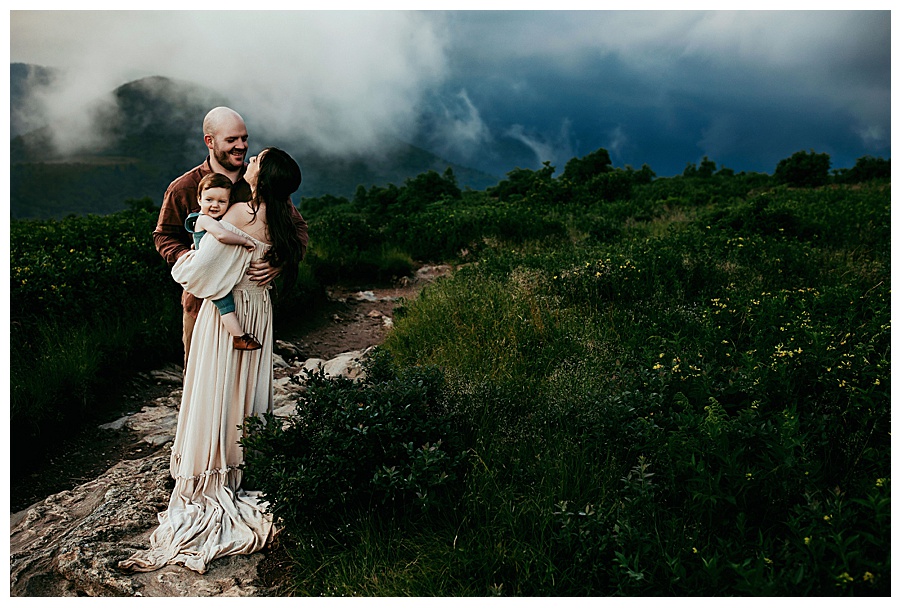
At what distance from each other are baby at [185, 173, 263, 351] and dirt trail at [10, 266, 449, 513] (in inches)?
89.6

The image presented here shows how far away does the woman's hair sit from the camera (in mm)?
3201

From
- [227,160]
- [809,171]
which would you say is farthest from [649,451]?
[809,171]

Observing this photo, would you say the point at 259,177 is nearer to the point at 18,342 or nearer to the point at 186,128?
the point at 18,342

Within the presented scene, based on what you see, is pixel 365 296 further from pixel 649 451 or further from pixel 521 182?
pixel 521 182

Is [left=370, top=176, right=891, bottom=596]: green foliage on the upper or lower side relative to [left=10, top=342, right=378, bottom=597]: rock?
upper

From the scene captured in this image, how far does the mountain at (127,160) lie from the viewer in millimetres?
31797

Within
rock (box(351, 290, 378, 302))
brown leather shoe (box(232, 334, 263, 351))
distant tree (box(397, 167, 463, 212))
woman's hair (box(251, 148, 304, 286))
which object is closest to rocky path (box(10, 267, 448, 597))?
brown leather shoe (box(232, 334, 263, 351))

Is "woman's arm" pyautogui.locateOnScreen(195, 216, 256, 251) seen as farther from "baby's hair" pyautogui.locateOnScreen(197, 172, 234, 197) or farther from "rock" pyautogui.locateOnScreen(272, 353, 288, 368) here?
"rock" pyautogui.locateOnScreen(272, 353, 288, 368)

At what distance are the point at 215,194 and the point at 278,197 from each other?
1.13ft

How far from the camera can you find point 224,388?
3.42 meters

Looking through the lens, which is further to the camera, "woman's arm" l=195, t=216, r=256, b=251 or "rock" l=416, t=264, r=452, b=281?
"rock" l=416, t=264, r=452, b=281

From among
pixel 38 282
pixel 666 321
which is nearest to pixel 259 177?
pixel 666 321

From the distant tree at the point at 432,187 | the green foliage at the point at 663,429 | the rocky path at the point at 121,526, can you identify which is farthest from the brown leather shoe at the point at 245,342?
the distant tree at the point at 432,187

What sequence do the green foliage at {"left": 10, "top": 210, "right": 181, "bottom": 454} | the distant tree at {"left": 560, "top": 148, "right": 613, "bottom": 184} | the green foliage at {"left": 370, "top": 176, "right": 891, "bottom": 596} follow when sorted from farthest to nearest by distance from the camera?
the distant tree at {"left": 560, "top": 148, "right": 613, "bottom": 184}, the green foliage at {"left": 10, "top": 210, "right": 181, "bottom": 454}, the green foliage at {"left": 370, "top": 176, "right": 891, "bottom": 596}
